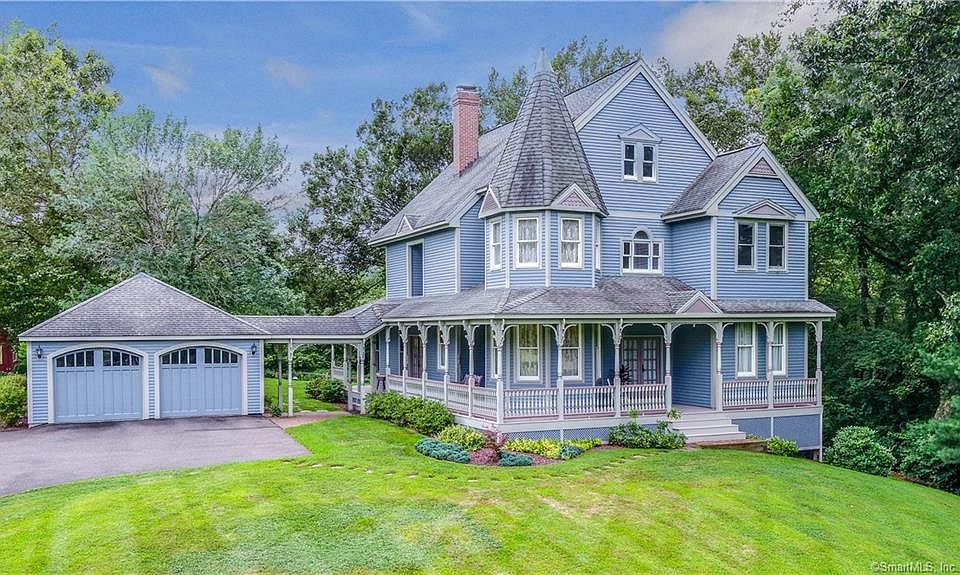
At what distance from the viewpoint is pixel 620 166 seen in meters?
22.5

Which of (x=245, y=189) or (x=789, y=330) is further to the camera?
(x=245, y=189)

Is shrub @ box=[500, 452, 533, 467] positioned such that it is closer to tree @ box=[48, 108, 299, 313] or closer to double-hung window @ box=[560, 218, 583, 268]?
double-hung window @ box=[560, 218, 583, 268]

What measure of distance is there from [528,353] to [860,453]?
30.5 ft

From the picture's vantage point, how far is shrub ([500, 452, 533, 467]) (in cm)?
1580

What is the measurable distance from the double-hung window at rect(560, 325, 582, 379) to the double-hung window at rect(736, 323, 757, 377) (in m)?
5.25

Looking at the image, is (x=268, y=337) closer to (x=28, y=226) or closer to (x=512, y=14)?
(x=28, y=226)

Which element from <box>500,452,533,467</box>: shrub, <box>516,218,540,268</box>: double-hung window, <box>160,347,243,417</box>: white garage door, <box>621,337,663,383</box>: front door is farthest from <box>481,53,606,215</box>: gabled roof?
<box>160,347,243,417</box>: white garage door

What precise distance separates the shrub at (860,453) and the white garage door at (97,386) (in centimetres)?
2020

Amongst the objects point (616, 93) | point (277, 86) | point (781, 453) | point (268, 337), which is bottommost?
point (781, 453)

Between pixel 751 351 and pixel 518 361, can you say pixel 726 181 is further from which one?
pixel 518 361

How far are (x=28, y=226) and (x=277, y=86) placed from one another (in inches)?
681

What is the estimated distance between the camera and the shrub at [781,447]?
64.6 ft

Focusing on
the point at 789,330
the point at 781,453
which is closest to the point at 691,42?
the point at 789,330

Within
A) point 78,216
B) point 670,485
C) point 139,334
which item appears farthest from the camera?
point 78,216
